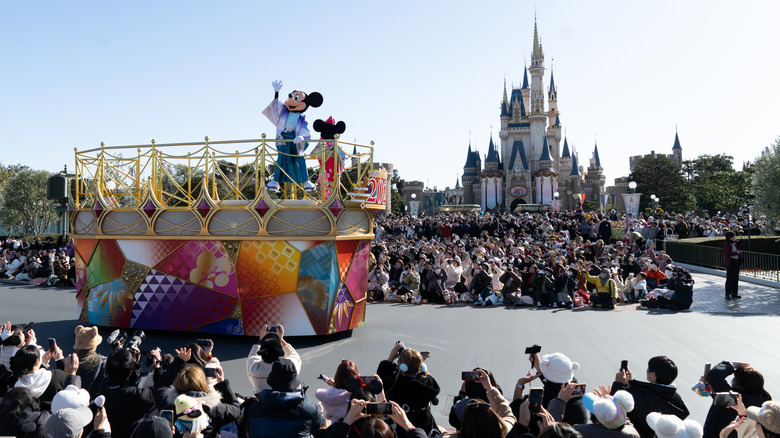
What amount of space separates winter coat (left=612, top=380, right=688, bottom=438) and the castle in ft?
302

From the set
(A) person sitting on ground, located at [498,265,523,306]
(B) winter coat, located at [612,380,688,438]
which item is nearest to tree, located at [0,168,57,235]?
(A) person sitting on ground, located at [498,265,523,306]

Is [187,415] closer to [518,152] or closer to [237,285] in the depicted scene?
[237,285]

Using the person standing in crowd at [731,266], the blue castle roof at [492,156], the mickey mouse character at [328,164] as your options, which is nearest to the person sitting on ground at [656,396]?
the mickey mouse character at [328,164]

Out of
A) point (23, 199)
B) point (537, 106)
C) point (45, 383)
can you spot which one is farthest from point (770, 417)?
point (537, 106)

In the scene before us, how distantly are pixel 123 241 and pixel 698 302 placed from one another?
46.7 feet

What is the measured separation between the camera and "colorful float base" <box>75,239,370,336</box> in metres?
Answer: 10.6

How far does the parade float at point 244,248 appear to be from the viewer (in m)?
10.6

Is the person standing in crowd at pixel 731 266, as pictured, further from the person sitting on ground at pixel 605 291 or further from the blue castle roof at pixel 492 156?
the blue castle roof at pixel 492 156

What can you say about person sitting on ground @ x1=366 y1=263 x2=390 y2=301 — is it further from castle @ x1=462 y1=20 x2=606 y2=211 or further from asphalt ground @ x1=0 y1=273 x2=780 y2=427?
castle @ x1=462 y1=20 x2=606 y2=211

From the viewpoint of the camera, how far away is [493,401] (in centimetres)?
430

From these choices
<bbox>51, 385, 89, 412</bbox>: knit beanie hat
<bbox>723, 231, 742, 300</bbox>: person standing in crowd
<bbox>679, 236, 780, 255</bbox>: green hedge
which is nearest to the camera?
<bbox>51, 385, 89, 412</bbox>: knit beanie hat

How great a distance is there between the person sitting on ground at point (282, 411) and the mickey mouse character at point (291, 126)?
23.9 ft

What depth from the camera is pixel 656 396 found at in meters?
4.71

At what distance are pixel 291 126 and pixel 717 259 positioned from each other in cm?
1760
